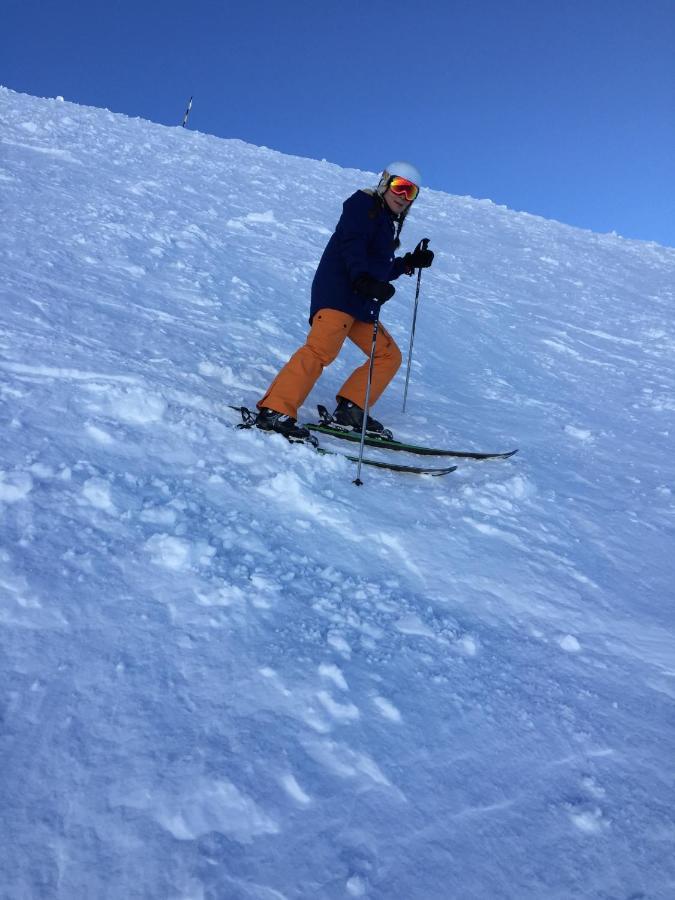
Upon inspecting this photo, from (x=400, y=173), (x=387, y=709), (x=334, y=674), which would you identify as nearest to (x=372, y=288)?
(x=400, y=173)

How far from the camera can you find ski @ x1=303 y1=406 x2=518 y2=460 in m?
4.68

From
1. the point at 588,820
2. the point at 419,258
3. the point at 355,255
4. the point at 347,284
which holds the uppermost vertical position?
the point at 419,258

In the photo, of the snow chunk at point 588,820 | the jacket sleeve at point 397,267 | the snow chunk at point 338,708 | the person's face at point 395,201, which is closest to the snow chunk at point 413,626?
Result: the snow chunk at point 338,708

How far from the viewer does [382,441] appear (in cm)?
475

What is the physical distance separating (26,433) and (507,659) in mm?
2433

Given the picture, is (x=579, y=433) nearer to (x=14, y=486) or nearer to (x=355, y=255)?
(x=355, y=255)

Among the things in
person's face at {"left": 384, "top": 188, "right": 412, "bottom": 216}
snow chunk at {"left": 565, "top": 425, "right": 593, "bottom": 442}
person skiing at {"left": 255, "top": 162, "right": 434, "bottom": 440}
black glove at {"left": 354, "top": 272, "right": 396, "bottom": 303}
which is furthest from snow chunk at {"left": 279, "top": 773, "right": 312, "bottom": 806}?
snow chunk at {"left": 565, "top": 425, "right": 593, "bottom": 442}

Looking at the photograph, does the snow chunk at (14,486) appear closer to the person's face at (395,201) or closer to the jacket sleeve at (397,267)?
the person's face at (395,201)

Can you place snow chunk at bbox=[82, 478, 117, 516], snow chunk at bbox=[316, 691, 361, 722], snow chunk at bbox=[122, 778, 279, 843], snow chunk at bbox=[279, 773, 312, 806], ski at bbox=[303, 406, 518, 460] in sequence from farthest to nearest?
ski at bbox=[303, 406, 518, 460]
snow chunk at bbox=[82, 478, 117, 516]
snow chunk at bbox=[316, 691, 361, 722]
snow chunk at bbox=[279, 773, 312, 806]
snow chunk at bbox=[122, 778, 279, 843]

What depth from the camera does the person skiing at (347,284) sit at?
13.8ft

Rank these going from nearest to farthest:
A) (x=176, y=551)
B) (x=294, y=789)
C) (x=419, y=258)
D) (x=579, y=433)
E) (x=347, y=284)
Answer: (x=294, y=789) → (x=176, y=551) → (x=347, y=284) → (x=419, y=258) → (x=579, y=433)

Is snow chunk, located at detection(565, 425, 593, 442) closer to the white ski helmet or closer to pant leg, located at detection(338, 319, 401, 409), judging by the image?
pant leg, located at detection(338, 319, 401, 409)

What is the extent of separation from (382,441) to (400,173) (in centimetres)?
181

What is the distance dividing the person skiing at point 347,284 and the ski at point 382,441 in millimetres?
413
